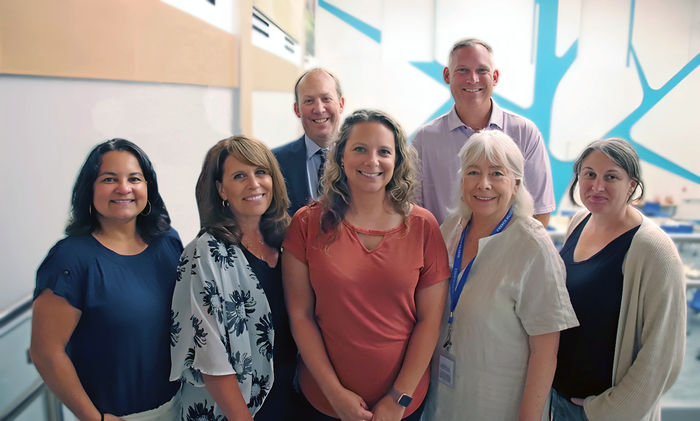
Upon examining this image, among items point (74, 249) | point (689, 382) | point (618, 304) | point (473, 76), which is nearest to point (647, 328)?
point (618, 304)

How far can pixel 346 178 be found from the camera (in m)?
1.66

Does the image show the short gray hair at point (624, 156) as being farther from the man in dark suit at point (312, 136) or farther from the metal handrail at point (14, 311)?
the metal handrail at point (14, 311)

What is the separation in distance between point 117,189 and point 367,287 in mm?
973

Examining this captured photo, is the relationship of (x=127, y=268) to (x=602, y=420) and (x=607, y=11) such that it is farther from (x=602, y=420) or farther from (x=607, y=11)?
(x=607, y=11)

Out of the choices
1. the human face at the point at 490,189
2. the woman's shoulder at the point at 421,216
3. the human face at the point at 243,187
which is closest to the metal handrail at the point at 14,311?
the human face at the point at 243,187

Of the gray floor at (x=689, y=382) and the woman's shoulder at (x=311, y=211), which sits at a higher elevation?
the woman's shoulder at (x=311, y=211)

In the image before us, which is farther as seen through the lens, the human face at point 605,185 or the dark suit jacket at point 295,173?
the dark suit jacket at point 295,173

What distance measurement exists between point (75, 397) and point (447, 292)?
1.38 metres

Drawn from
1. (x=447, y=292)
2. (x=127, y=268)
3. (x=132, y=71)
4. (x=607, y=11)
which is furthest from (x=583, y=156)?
(x=607, y=11)

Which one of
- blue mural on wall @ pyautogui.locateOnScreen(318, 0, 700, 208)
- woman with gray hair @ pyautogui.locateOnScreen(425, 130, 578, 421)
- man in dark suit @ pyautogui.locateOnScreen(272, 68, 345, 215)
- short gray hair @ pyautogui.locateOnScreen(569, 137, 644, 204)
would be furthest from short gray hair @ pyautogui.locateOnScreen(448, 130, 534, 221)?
blue mural on wall @ pyautogui.locateOnScreen(318, 0, 700, 208)

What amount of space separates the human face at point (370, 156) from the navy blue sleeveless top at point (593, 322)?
0.90 m

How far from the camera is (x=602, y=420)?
5.24 ft

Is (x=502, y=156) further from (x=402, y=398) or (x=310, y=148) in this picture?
(x=310, y=148)

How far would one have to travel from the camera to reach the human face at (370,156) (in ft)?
4.98
